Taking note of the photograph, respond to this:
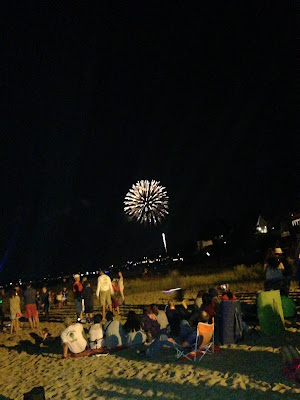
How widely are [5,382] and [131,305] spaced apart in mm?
8355

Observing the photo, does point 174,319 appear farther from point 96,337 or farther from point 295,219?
point 295,219

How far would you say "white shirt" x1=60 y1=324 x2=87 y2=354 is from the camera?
395 inches

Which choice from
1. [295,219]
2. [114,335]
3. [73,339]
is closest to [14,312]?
[73,339]

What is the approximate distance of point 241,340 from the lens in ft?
28.7

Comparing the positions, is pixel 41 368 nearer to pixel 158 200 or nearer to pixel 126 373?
pixel 126 373

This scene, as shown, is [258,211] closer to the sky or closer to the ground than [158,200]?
closer to the sky

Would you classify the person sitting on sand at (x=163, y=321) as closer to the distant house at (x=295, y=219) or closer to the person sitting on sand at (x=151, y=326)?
the person sitting on sand at (x=151, y=326)

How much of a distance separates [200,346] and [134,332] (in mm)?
2315

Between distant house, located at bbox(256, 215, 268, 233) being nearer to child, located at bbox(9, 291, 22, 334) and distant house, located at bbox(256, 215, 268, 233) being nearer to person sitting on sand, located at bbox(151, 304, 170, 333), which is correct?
child, located at bbox(9, 291, 22, 334)

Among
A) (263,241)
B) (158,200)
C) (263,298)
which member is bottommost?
(263,298)

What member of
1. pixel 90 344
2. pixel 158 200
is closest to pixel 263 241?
pixel 158 200

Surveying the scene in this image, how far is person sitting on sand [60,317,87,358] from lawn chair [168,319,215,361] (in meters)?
2.70

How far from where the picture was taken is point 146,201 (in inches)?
1684

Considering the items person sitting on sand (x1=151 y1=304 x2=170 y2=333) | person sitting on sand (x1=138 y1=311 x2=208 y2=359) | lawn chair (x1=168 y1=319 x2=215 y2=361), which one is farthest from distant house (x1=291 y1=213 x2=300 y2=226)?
lawn chair (x1=168 y1=319 x2=215 y2=361)
